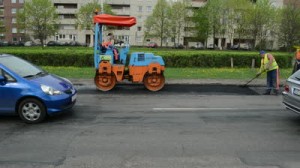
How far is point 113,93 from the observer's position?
12633 mm

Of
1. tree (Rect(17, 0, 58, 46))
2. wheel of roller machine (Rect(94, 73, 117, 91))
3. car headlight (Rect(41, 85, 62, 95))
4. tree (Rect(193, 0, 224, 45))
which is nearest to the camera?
car headlight (Rect(41, 85, 62, 95))

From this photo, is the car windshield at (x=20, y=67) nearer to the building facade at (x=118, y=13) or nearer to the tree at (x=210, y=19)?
the tree at (x=210, y=19)

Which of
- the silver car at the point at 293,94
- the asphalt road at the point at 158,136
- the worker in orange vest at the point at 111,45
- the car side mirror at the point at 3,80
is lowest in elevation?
the asphalt road at the point at 158,136

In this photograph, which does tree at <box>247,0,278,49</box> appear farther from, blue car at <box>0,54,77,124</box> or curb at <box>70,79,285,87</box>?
blue car at <box>0,54,77,124</box>

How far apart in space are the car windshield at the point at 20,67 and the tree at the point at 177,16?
2509 inches

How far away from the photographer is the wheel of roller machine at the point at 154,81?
1302 centimetres

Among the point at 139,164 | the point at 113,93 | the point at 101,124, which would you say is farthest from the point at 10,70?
the point at 113,93

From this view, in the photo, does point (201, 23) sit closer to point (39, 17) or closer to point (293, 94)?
point (39, 17)

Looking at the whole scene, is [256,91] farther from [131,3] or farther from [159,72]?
[131,3]

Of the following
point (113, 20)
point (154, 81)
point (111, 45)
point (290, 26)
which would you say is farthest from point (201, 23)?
point (111, 45)

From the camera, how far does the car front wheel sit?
7812mm

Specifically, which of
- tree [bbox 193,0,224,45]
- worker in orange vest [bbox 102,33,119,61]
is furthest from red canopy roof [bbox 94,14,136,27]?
tree [bbox 193,0,224,45]

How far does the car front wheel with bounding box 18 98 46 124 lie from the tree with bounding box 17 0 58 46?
60.2 meters

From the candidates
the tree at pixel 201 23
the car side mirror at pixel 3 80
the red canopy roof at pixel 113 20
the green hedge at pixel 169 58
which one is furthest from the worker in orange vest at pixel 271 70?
the tree at pixel 201 23
